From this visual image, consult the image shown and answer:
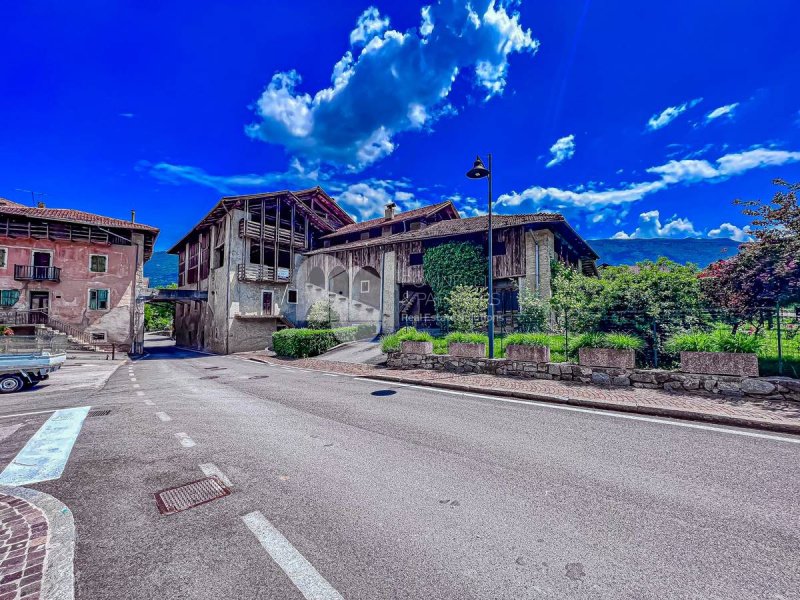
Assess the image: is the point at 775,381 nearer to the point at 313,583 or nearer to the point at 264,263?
the point at 313,583

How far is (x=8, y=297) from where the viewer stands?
23188 mm

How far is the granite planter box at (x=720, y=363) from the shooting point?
6.83m

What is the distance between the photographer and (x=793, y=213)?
7.69 metres

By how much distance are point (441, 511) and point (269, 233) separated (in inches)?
1127

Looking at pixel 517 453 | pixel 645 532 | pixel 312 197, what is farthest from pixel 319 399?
pixel 312 197

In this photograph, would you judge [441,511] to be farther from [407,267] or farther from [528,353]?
[407,267]

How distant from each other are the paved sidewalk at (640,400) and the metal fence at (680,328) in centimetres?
120

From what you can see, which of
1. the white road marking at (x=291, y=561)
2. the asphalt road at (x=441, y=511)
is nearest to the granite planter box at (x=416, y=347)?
the asphalt road at (x=441, y=511)

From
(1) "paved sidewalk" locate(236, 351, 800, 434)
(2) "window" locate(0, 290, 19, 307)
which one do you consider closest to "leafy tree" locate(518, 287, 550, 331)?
(1) "paved sidewalk" locate(236, 351, 800, 434)

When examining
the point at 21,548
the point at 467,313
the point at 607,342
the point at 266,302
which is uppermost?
the point at 266,302

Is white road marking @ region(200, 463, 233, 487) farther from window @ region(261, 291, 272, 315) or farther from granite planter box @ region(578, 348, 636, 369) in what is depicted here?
window @ region(261, 291, 272, 315)

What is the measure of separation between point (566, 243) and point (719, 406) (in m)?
17.7

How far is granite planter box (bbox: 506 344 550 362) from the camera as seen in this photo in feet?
31.5

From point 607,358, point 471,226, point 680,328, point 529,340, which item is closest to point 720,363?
point 680,328
